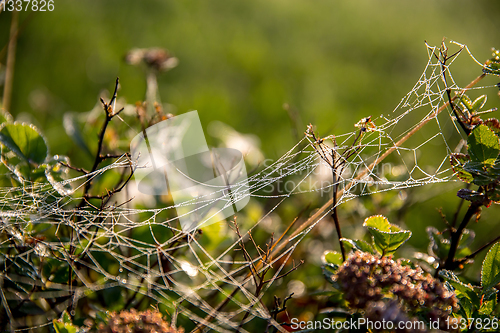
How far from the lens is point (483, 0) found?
3855 mm

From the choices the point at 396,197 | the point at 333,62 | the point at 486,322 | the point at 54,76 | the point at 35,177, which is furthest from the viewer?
the point at 333,62

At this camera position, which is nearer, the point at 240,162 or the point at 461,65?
the point at 240,162

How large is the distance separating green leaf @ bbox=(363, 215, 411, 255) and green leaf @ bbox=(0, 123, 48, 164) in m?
0.68

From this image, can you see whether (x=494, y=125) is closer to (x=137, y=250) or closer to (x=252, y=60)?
(x=137, y=250)

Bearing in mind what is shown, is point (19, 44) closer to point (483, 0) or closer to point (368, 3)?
point (368, 3)

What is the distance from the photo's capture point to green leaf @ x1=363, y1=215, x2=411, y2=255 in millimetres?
617

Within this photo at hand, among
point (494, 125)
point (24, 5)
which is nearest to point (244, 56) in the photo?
point (24, 5)

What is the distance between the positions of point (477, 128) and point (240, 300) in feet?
2.11

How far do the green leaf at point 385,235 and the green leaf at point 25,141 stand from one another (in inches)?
26.9

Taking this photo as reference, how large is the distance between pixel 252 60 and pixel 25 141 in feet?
6.56

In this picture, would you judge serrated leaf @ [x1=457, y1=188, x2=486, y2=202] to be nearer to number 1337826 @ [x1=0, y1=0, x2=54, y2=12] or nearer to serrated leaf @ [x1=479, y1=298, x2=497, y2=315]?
serrated leaf @ [x1=479, y1=298, x2=497, y2=315]

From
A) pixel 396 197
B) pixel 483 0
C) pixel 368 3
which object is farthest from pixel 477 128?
pixel 483 0

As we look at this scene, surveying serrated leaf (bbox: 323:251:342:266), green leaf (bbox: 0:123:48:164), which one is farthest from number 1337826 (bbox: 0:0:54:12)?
serrated leaf (bbox: 323:251:342:266)

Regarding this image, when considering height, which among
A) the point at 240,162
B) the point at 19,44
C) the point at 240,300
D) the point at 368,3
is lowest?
the point at 240,300
